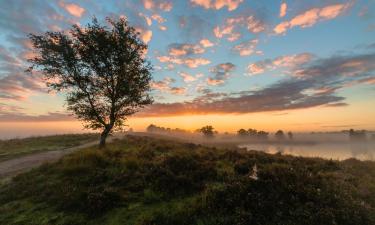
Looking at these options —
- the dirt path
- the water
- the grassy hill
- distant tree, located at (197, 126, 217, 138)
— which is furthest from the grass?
distant tree, located at (197, 126, 217, 138)

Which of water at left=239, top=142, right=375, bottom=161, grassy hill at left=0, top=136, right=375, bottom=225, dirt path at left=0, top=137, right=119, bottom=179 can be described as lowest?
water at left=239, top=142, right=375, bottom=161

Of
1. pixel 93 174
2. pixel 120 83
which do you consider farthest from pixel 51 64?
pixel 93 174

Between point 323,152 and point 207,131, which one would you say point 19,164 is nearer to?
point 323,152

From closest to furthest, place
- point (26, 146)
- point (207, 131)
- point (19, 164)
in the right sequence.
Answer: point (19, 164) < point (26, 146) < point (207, 131)

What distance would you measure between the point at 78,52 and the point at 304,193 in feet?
80.9

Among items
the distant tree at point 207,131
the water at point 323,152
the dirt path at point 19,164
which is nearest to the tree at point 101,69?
the dirt path at point 19,164

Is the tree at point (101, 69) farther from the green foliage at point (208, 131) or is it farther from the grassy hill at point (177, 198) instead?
the green foliage at point (208, 131)

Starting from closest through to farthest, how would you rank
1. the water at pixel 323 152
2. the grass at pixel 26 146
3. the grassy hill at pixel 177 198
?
the grassy hill at pixel 177 198
the grass at pixel 26 146
the water at pixel 323 152

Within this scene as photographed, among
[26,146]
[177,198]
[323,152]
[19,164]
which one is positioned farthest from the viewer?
[323,152]

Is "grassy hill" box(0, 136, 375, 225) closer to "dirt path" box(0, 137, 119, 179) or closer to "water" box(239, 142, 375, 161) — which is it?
"dirt path" box(0, 137, 119, 179)

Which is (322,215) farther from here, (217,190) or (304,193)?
(217,190)

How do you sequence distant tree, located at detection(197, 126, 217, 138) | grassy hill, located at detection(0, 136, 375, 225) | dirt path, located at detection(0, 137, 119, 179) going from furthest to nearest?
distant tree, located at detection(197, 126, 217, 138) < dirt path, located at detection(0, 137, 119, 179) < grassy hill, located at detection(0, 136, 375, 225)

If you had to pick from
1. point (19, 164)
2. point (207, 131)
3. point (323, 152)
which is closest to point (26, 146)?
point (19, 164)

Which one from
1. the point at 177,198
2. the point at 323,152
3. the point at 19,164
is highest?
the point at 19,164
